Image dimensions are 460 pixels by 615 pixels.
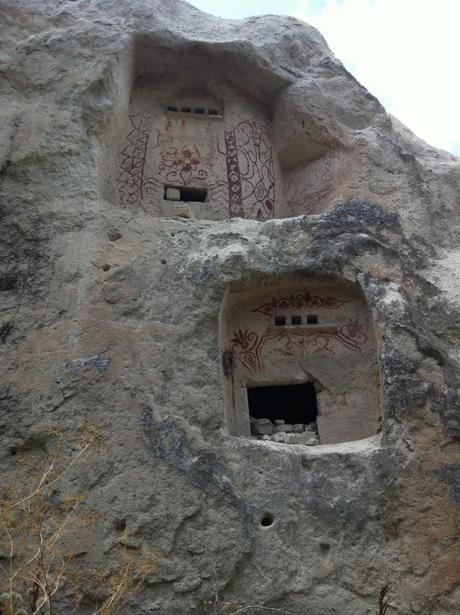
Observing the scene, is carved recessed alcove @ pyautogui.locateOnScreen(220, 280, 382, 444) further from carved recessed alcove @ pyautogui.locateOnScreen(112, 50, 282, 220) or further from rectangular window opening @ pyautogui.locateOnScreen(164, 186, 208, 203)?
rectangular window opening @ pyautogui.locateOnScreen(164, 186, 208, 203)

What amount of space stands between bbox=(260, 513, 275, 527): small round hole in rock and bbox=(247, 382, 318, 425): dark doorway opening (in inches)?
52.0

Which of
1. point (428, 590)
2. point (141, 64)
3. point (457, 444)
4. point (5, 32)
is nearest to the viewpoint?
point (428, 590)

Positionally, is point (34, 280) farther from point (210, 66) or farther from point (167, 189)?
point (210, 66)

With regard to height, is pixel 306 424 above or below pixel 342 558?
above

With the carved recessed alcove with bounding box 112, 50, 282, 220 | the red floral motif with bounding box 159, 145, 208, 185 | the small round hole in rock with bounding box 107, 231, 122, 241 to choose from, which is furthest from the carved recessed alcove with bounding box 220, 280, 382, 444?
the red floral motif with bounding box 159, 145, 208, 185

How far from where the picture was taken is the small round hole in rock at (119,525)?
3.80 meters

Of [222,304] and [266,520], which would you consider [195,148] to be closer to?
[222,304]

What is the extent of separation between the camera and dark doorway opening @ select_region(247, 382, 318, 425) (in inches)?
203

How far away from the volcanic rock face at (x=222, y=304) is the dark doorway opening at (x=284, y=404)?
0.09 m

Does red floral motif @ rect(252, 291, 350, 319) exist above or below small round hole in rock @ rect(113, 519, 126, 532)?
above

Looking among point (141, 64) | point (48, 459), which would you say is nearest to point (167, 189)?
point (141, 64)

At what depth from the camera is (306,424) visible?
5.01 meters

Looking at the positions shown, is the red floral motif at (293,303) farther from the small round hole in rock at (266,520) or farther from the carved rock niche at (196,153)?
the small round hole in rock at (266,520)

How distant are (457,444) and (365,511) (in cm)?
77
